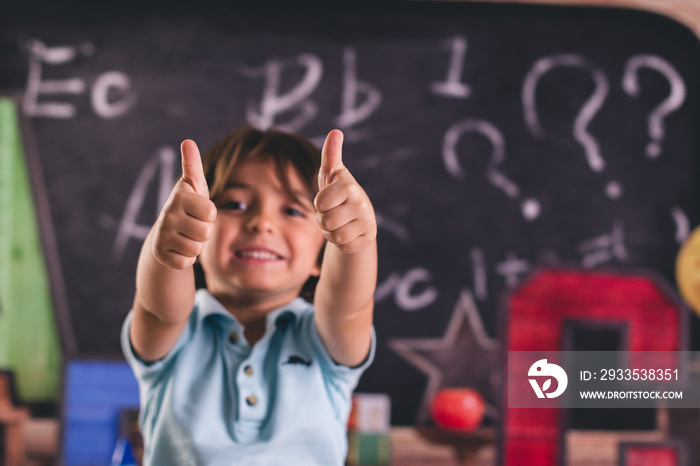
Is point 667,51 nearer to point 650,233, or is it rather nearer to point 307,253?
point 650,233

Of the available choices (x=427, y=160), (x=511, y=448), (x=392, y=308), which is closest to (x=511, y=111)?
(x=427, y=160)

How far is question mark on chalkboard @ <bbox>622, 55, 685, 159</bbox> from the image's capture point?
1807mm

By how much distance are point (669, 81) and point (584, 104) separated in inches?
9.9

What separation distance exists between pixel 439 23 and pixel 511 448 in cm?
113

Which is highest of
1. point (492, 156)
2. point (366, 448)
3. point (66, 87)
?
point (66, 87)

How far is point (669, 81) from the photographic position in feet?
5.93

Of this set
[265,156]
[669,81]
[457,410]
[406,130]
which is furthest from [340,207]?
[669,81]

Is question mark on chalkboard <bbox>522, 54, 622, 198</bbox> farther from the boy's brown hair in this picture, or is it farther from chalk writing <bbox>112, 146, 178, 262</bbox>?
the boy's brown hair

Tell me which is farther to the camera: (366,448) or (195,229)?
(366,448)

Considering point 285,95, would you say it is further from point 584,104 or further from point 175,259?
point 175,259

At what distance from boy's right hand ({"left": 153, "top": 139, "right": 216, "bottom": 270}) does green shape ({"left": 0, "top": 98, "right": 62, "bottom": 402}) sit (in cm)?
129

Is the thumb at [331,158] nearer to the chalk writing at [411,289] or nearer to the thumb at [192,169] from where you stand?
the thumb at [192,169]

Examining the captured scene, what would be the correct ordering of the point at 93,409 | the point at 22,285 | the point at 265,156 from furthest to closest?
the point at 22,285, the point at 93,409, the point at 265,156

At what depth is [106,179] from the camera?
1733 mm
